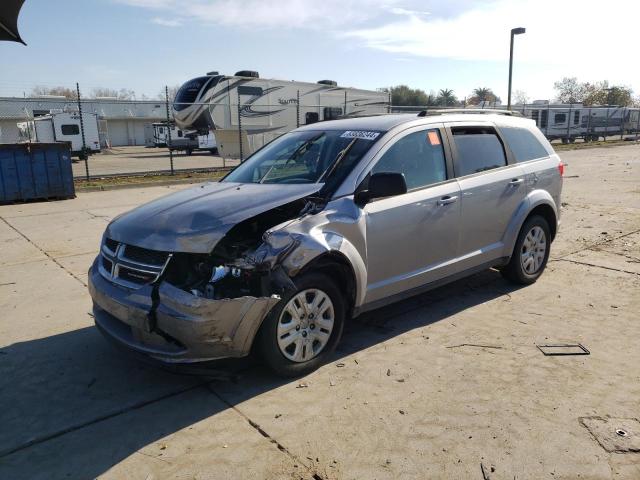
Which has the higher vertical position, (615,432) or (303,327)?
(303,327)

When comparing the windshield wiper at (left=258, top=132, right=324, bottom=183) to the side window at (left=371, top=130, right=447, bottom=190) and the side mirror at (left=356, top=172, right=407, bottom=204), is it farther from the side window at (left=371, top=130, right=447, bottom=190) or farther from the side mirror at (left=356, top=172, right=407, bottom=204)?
the side mirror at (left=356, top=172, right=407, bottom=204)

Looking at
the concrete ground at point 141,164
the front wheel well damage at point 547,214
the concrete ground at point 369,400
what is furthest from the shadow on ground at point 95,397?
the concrete ground at point 141,164

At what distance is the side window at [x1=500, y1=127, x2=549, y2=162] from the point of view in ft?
18.4

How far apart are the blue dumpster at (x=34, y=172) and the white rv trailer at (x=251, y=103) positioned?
10.9m

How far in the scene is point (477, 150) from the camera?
17.1 feet

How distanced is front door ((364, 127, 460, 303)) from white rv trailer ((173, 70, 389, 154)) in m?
18.9

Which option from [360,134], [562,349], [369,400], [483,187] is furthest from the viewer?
[483,187]

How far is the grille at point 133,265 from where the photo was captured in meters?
3.51

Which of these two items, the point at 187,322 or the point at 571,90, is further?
the point at 571,90

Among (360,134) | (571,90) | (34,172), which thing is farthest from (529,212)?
(571,90)

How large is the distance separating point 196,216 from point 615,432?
3.00 meters

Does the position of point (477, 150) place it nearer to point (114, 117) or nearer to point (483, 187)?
point (483, 187)

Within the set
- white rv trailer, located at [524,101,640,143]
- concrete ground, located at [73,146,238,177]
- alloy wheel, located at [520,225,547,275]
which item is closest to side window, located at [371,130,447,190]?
alloy wheel, located at [520,225,547,275]

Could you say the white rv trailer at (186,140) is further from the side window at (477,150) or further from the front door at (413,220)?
the front door at (413,220)
